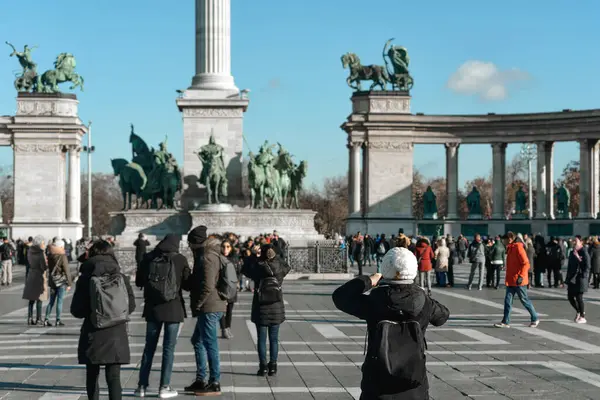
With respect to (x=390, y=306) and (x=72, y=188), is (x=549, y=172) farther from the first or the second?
(x=390, y=306)

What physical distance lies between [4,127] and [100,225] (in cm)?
6689

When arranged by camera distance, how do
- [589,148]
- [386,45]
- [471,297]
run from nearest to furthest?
[471,297], [589,148], [386,45]

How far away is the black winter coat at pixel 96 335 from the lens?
10266 millimetres

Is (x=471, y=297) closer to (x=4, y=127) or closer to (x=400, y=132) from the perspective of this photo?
(x=400, y=132)

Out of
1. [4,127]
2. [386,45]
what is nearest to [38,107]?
[4,127]

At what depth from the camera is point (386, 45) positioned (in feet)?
276

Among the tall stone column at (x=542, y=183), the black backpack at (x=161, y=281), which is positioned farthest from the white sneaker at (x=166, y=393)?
the tall stone column at (x=542, y=183)

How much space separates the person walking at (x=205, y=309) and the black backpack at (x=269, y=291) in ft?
4.41

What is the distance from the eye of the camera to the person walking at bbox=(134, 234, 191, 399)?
39.6 ft

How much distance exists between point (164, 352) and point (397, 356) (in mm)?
5804

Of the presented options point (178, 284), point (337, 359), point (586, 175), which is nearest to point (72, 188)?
point (586, 175)

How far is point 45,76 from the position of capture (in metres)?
82.7

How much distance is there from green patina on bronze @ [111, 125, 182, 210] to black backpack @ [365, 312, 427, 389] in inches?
1892

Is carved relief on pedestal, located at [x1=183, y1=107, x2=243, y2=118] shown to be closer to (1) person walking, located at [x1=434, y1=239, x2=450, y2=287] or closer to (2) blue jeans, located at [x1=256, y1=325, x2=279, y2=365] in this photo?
(1) person walking, located at [x1=434, y1=239, x2=450, y2=287]
